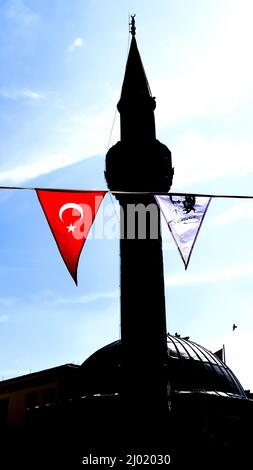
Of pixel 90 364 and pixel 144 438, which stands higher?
pixel 90 364

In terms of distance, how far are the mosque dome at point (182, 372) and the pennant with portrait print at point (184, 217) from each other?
12.6 meters

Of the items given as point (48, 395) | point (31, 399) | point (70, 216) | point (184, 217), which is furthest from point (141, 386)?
point (31, 399)

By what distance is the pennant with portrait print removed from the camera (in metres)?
13.1

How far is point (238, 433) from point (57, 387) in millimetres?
13963

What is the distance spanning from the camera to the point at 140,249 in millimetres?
24391

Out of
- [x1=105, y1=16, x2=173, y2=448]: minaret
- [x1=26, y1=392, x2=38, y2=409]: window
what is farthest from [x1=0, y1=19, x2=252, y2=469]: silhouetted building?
[x1=26, y1=392, x2=38, y2=409]: window

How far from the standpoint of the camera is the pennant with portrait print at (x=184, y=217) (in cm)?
1307

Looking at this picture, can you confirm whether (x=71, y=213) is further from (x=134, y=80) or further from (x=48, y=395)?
(x=48, y=395)

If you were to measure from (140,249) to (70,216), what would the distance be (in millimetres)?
12593

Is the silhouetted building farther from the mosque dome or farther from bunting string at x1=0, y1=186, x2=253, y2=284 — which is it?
bunting string at x1=0, y1=186, x2=253, y2=284

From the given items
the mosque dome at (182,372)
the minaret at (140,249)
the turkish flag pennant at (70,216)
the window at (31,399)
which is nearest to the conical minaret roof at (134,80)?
the minaret at (140,249)
